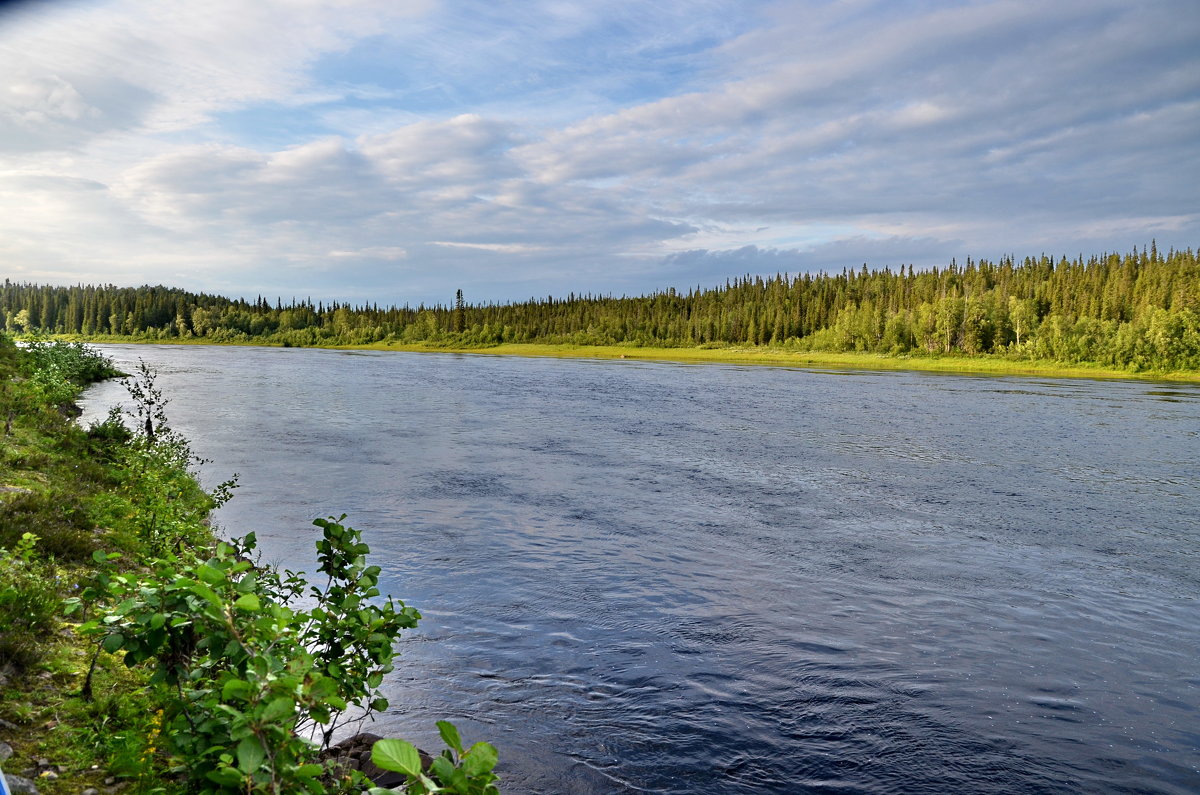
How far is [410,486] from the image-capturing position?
2233 cm

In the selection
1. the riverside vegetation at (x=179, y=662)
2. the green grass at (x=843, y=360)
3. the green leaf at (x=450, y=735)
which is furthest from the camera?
the green grass at (x=843, y=360)

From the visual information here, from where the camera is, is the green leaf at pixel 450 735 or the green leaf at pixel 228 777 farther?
the green leaf at pixel 228 777

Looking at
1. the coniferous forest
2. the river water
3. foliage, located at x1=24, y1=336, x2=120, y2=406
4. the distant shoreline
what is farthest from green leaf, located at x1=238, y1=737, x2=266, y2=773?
the distant shoreline

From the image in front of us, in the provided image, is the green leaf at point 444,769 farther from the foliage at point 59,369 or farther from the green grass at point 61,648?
the foliage at point 59,369

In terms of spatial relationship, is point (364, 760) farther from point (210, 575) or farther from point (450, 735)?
point (450, 735)

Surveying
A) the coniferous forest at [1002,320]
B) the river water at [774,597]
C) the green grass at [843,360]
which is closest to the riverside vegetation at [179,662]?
the river water at [774,597]

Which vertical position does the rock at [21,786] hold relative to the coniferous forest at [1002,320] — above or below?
below

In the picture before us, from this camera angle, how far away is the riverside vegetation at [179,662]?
3432mm

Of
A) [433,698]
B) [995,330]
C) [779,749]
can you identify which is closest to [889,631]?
[779,749]

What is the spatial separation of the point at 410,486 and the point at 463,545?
6.60 m

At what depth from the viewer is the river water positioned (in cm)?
847

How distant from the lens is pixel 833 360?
12606 centimetres

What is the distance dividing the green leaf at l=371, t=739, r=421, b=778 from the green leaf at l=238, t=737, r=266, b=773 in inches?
29.4

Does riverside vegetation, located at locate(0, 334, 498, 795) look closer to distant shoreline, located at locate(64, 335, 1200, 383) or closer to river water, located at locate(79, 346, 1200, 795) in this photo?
river water, located at locate(79, 346, 1200, 795)
